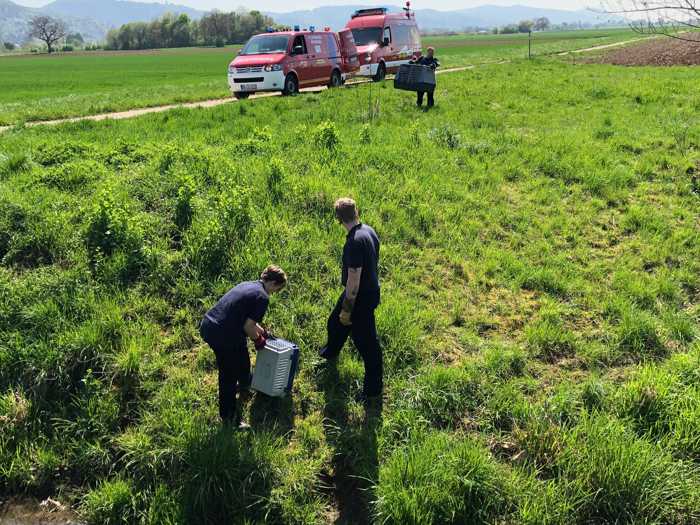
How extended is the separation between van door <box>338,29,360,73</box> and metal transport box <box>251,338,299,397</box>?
1694 cm

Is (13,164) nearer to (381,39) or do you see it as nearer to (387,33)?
(381,39)

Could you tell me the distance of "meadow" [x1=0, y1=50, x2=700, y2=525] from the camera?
357 centimetres

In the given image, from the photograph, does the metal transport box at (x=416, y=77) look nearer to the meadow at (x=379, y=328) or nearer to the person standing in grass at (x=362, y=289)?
the meadow at (x=379, y=328)

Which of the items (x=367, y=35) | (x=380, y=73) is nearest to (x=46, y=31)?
(x=367, y=35)

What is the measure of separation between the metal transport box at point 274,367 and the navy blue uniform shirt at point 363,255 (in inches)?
30.1

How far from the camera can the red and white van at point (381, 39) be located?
2033cm

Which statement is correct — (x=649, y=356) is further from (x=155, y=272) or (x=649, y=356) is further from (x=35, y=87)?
(x=35, y=87)

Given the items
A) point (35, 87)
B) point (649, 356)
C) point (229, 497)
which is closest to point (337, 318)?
point (229, 497)

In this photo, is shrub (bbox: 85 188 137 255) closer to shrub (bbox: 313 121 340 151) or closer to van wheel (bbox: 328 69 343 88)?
shrub (bbox: 313 121 340 151)

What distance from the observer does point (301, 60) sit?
16.5m

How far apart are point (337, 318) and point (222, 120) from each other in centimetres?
872

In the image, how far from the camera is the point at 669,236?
7031 millimetres

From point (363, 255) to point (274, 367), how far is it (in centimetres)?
118

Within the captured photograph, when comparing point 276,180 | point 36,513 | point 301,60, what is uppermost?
point 301,60
